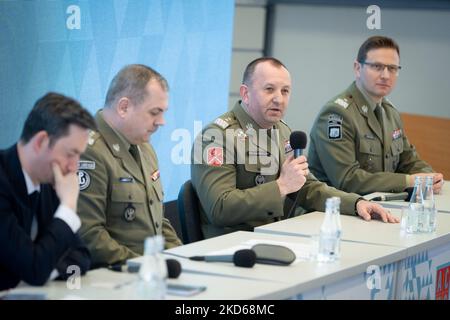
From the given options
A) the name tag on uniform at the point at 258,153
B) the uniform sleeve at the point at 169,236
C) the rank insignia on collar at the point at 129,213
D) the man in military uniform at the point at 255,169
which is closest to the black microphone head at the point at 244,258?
the rank insignia on collar at the point at 129,213

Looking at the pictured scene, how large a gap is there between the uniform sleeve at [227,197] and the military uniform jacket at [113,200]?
41cm

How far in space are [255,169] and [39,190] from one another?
5.64 ft

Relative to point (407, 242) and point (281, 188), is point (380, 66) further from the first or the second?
point (407, 242)

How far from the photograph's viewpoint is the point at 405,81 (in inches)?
326

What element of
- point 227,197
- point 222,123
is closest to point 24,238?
point 227,197

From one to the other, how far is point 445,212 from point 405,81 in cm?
357

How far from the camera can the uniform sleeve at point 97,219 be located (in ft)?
11.7

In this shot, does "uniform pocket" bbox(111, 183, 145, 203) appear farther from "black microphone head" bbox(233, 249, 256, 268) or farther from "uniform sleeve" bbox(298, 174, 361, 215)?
"uniform sleeve" bbox(298, 174, 361, 215)

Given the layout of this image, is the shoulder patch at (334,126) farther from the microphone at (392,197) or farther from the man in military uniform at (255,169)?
the man in military uniform at (255,169)

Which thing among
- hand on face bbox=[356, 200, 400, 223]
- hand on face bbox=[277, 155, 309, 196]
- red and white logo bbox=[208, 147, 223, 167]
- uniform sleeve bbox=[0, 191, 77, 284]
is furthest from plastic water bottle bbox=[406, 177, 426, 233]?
uniform sleeve bbox=[0, 191, 77, 284]

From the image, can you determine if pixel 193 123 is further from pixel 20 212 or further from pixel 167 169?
pixel 20 212

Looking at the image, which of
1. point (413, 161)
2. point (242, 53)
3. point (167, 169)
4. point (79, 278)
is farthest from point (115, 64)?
point (242, 53)

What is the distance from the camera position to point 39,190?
304 cm

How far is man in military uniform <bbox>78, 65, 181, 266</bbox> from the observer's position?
3.69 meters
